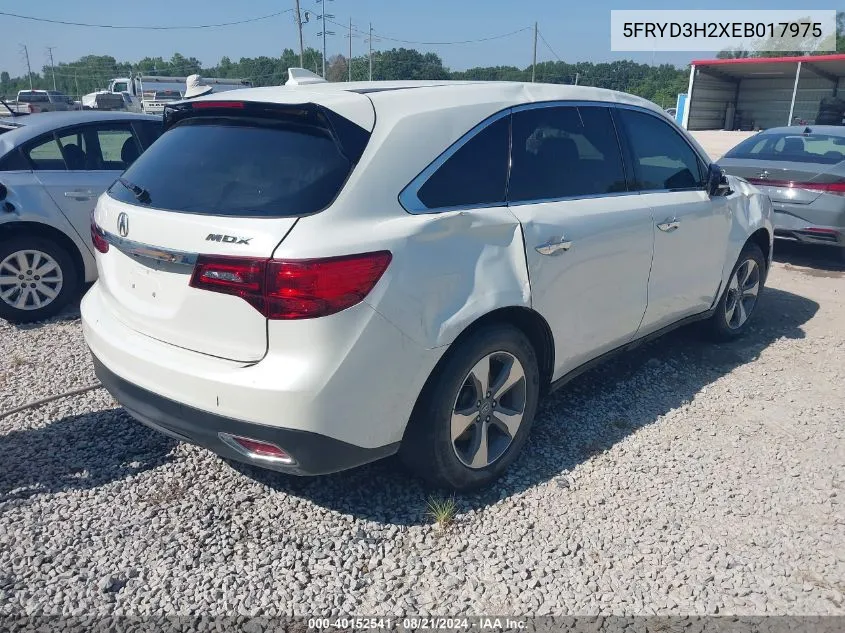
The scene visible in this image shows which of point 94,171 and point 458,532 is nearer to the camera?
point 458,532

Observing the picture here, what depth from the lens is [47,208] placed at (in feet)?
17.8

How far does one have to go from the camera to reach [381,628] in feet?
7.95

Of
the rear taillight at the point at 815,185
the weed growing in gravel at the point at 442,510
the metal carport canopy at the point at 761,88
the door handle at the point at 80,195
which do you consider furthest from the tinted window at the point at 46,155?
the metal carport canopy at the point at 761,88

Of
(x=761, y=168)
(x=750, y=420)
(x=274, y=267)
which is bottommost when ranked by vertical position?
(x=750, y=420)

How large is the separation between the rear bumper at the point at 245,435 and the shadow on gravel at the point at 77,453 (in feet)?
2.10

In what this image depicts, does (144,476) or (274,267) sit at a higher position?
(274,267)

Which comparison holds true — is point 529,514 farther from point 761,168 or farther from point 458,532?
point 761,168

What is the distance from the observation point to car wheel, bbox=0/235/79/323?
5361 millimetres

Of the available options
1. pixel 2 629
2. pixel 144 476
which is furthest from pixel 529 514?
pixel 2 629

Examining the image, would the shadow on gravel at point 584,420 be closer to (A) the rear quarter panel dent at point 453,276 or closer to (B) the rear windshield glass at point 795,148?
(A) the rear quarter panel dent at point 453,276

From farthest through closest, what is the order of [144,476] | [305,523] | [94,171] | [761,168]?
[761,168] < [94,171] < [144,476] < [305,523]

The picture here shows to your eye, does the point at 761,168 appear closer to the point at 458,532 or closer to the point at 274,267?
the point at 458,532

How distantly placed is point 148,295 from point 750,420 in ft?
11.1

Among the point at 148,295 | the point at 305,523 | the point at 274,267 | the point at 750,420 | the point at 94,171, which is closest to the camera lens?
the point at 274,267
